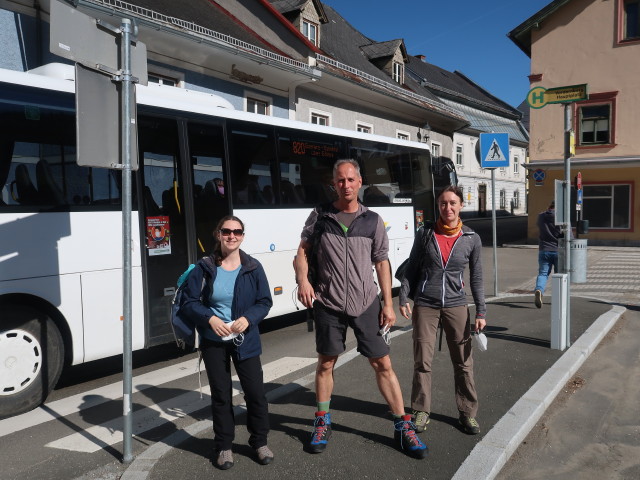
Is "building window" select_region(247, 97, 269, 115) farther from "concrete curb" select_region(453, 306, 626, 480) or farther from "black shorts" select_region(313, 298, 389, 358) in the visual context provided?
"black shorts" select_region(313, 298, 389, 358)

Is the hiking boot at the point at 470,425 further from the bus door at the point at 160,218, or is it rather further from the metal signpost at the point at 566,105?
the metal signpost at the point at 566,105

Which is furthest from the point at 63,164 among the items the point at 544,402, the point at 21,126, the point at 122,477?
the point at 544,402

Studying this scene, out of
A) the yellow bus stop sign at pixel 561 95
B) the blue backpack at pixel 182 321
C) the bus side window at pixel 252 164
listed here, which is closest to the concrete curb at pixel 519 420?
the blue backpack at pixel 182 321

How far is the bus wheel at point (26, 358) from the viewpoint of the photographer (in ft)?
15.6

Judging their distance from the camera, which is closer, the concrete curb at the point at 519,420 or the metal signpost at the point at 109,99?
the metal signpost at the point at 109,99

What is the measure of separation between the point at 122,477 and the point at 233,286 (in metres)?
1.31

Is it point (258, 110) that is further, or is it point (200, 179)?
point (258, 110)

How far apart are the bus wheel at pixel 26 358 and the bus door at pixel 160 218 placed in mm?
1029

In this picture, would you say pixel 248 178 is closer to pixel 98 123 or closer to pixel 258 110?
pixel 98 123

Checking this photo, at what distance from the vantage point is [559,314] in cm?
641

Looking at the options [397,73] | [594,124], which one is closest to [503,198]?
[397,73]

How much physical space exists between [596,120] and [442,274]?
22.8m

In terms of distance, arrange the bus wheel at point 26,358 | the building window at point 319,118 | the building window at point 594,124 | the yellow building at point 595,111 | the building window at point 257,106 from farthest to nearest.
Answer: the building window at point 594,124 → the yellow building at point 595,111 → the building window at point 319,118 → the building window at point 257,106 → the bus wheel at point 26,358

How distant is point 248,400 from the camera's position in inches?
143
